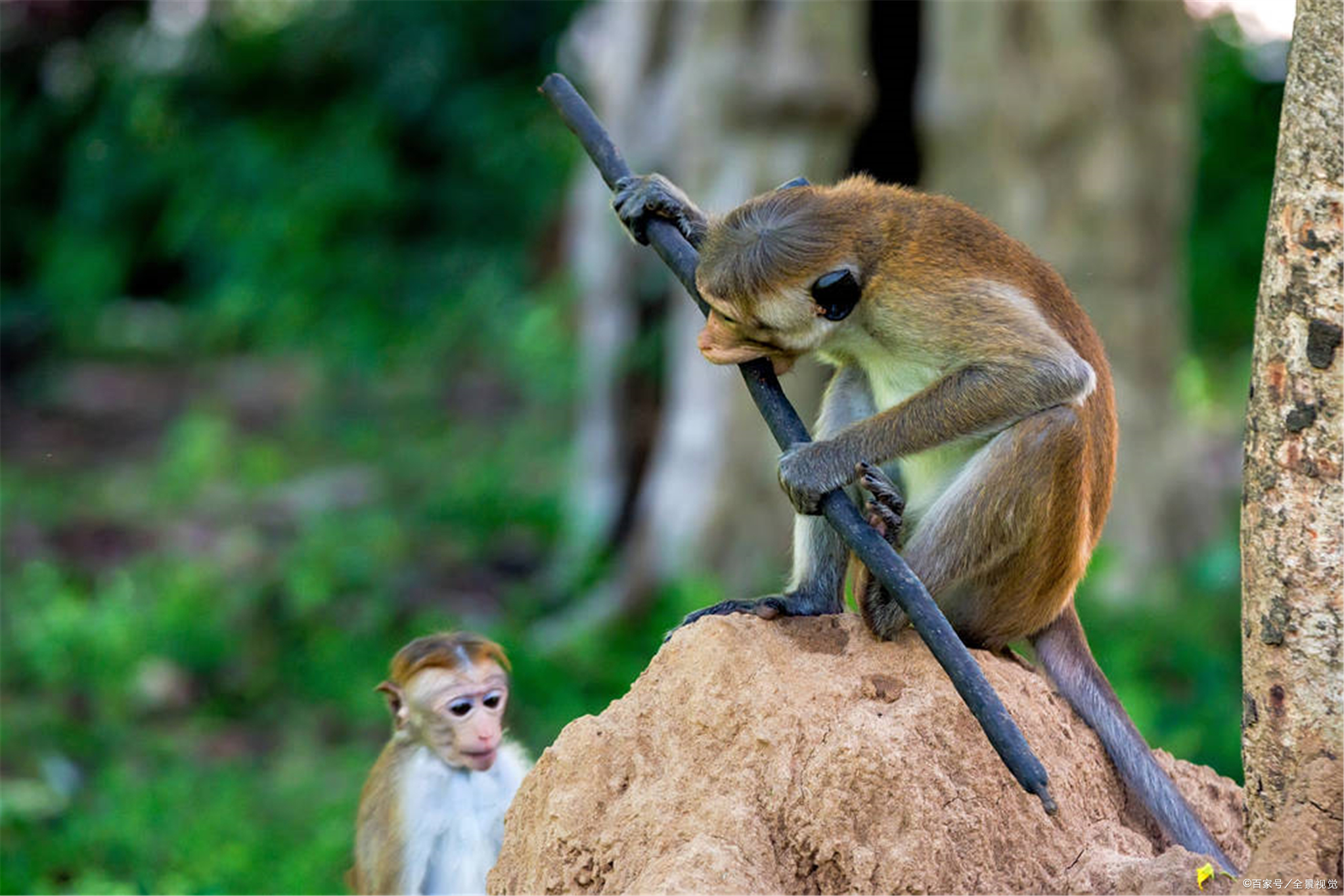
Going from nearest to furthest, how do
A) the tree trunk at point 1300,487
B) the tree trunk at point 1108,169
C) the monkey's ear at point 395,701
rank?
1. the tree trunk at point 1300,487
2. the monkey's ear at point 395,701
3. the tree trunk at point 1108,169

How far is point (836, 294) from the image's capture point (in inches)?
171

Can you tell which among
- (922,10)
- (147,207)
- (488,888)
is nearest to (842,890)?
(488,888)

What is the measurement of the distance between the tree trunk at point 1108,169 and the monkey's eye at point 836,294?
6.97m

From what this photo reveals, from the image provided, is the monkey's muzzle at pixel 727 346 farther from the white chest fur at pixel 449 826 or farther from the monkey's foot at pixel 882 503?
the white chest fur at pixel 449 826

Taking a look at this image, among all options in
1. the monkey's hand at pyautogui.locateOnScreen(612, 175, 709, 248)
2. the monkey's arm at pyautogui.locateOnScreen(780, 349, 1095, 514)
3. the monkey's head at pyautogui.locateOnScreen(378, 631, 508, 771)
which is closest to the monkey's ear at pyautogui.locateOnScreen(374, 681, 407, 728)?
the monkey's head at pyautogui.locateOnScreen(378, 631, 508, 771)

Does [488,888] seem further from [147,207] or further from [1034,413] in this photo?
[147,207]

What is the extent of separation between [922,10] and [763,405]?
8.31 m

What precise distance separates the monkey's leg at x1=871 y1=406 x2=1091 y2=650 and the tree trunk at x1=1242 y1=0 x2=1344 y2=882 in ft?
2.45

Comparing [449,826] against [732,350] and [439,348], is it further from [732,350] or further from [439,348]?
[439,348]

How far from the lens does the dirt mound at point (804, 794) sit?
3.55 meters

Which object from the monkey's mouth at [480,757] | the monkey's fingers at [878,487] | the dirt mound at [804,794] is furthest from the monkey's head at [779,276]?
the monkey's mouth at [480,757]

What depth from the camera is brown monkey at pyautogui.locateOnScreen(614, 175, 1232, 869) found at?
14.0 feet

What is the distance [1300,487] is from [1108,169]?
883 centimetres

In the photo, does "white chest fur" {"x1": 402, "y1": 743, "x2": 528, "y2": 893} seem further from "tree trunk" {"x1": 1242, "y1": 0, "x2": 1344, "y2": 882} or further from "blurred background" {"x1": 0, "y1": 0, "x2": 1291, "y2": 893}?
"blurred background" {"x1": 0, "y1": 0, "x2": 1291, "y2": 893}
